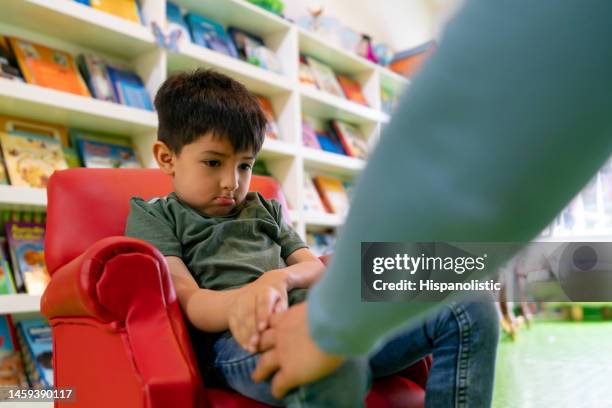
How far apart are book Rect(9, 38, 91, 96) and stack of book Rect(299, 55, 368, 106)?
1.48 m

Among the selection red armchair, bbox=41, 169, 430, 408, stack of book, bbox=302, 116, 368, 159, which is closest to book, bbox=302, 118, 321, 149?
stack of book, bbox=302, 116, 368, 159

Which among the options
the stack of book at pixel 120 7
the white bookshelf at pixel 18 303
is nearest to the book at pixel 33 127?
the stack of book at pixel 120 7

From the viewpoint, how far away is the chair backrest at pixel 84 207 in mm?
1207

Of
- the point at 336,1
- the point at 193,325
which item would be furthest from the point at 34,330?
the point at 336,1

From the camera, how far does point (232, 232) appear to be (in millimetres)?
1102

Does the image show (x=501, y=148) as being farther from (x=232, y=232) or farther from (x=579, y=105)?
(x=232, y=232)

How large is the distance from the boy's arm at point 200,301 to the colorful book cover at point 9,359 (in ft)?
4.45

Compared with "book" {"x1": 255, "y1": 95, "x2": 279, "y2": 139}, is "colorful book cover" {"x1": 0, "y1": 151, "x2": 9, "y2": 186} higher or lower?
lower

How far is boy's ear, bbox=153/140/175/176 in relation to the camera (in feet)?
3.84

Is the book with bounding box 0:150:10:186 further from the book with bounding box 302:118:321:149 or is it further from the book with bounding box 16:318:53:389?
the book with bounding box 302:118:321:149

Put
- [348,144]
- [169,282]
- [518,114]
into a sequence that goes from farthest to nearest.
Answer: [348,144] → [169,282] → [518,114]

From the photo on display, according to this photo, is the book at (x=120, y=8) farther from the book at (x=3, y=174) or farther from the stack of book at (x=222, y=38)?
the book at (x=3, y=174)

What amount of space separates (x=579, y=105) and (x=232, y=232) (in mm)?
898

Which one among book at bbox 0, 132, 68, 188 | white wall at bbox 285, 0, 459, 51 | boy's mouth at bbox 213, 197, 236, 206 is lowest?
boy's mouth at bbox 213, 197, 236, 206
